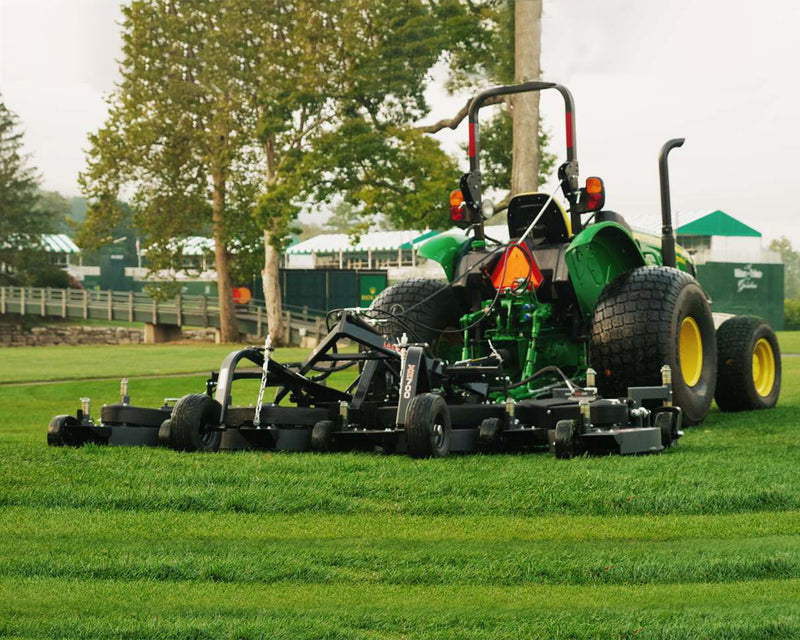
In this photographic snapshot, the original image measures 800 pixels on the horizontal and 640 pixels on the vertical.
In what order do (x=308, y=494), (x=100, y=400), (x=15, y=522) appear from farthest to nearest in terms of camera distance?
(x=100, y=400) → (x=308, y=494) → (x=15, y=522)

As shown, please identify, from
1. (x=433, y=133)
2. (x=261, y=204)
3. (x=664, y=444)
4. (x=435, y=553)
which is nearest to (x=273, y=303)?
(x=261, y=204)

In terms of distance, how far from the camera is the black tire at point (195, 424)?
26.2 feet

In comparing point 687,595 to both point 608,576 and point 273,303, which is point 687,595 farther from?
point 273,303

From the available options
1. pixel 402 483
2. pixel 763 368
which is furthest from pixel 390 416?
pixel 763 368

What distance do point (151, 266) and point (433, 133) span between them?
21.8m

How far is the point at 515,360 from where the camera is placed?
31.7 ft

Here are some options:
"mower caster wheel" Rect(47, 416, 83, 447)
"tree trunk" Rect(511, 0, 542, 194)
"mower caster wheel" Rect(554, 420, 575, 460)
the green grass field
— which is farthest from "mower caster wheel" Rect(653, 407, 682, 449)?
"tree trunk" Rect(511, 0, 542, 194)

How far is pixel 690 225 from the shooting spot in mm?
52000

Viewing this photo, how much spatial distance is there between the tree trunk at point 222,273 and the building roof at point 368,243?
881cm

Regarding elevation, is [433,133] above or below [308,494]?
above

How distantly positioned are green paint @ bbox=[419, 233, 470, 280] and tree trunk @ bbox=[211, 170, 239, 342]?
105ft

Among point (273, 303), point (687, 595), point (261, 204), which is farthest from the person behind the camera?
point (273, 303)

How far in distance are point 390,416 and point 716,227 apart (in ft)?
154

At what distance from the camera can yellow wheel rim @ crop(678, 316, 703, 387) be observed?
983 cm
